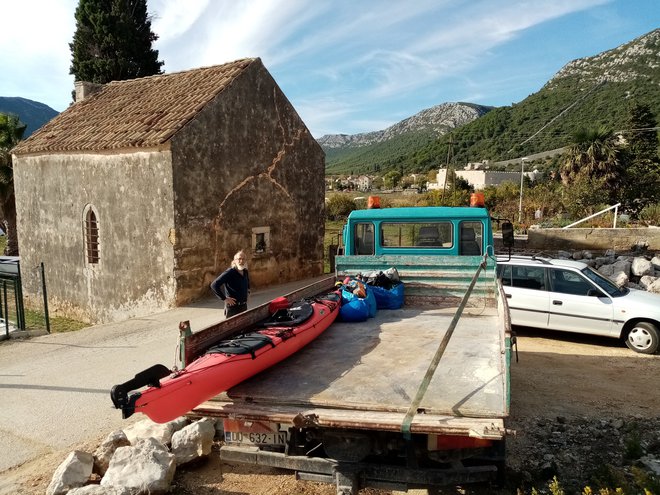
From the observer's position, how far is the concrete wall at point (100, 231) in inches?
477

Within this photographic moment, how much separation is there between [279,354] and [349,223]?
4.48m

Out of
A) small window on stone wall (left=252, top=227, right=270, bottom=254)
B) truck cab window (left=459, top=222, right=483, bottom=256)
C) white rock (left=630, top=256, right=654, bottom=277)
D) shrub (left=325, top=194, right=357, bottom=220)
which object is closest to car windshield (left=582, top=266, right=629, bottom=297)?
truck cab window (left=459, top=222, right=483, bottom=256)

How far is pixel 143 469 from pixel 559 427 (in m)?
4.47

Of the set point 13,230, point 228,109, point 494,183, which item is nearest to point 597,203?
point 228,109

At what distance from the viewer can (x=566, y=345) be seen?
30.9 feet

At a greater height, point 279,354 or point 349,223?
point 349,223

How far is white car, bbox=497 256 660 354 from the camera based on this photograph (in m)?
8.80

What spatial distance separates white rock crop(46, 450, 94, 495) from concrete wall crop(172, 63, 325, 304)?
7781 millimetres

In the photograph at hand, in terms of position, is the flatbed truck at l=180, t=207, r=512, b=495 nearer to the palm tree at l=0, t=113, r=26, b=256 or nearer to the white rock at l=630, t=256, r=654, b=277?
the white rock at l=630, t=256, r=654, b=277

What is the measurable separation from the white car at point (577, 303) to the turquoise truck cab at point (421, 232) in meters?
2.04

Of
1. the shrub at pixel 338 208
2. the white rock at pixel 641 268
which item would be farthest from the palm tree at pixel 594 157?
the white rock at pixel 641 268

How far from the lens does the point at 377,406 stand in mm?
3625

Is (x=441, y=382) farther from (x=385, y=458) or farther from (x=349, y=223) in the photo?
(x=349, y=223)

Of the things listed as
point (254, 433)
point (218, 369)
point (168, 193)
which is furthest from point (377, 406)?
point (168, 193)
